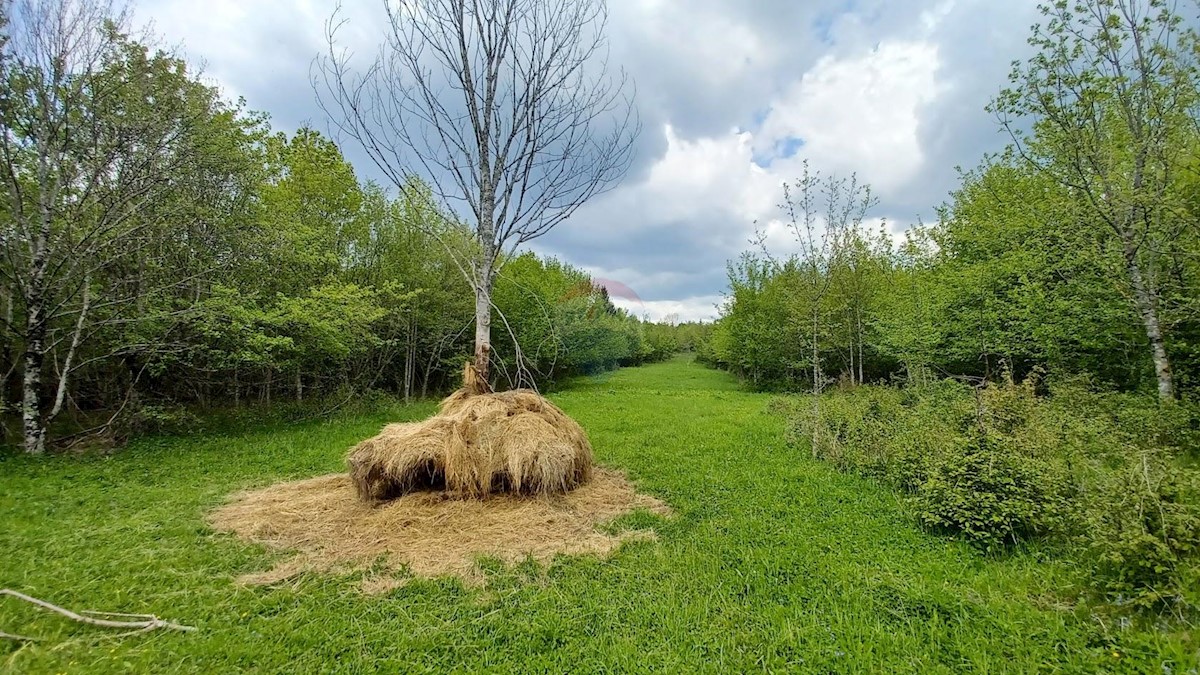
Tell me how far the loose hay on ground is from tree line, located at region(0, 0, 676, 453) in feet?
4.60

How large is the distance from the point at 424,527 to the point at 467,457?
0.76 metres

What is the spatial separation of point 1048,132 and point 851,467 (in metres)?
6.83

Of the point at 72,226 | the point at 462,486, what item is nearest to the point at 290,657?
the point at 462,486

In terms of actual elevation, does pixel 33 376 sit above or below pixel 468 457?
above

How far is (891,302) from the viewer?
1510 centimetres

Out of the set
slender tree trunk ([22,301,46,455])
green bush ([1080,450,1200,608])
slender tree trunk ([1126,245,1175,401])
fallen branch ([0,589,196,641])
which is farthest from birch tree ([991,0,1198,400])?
slender tree trunk ([22,301,46,455])

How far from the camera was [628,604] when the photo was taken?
2.98 m

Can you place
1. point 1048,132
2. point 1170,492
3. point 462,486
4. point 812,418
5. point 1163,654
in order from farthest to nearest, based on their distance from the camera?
point 812,418
point 1048,132
point 462,486
point 1170,492
point 1163,654

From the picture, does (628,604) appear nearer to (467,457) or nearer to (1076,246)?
(467,457)

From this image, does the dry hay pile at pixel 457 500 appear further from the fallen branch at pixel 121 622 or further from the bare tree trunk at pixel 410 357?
the bare tree trunk at pixel 410 357

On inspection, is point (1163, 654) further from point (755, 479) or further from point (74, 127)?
point (74, 127)

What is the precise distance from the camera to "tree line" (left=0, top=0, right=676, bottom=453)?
21.9 feet

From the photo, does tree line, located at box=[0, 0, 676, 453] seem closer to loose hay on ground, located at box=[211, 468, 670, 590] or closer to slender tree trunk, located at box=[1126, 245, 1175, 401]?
loose hay on ground, located at box=[211, 468, 670, 590]

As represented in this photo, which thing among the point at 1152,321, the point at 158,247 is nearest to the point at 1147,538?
the point at 1152,321
